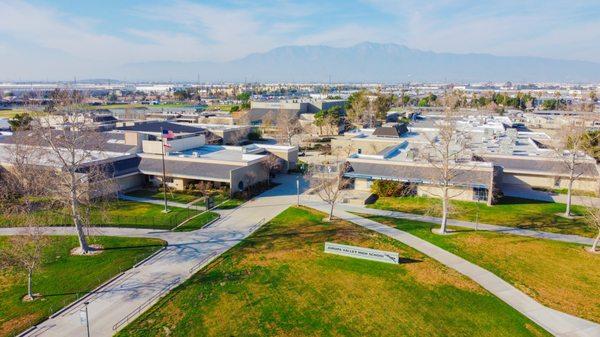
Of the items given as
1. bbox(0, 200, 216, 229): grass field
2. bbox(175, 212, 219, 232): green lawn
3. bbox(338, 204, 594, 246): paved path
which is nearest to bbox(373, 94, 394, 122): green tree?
bbox(338, 204, 594, 246): paved path

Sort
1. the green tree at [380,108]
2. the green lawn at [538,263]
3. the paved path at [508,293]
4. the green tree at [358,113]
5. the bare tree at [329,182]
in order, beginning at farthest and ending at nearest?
the green tree at [380,108], the green tree at [358,113], the bare tree at [329,182], the green lawn at [538,263], the paved path at [508,293]

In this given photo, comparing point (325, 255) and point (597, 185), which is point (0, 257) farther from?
point (597, 185)

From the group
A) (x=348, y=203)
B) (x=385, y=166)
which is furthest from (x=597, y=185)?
(x=348, y=203)

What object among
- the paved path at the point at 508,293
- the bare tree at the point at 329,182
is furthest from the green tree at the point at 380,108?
the paved path at the point at 508,293

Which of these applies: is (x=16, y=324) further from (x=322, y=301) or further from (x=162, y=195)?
(x=162, y=195)

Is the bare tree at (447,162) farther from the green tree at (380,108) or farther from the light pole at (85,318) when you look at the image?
the green tree at (380,108)

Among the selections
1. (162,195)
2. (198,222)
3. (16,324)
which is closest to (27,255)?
(16,324)

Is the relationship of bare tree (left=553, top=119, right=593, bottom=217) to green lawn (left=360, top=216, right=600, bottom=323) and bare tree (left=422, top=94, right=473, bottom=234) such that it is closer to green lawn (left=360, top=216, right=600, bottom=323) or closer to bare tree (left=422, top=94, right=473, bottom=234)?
bare tree (left=422, top=94, right=473, bottom=234)
